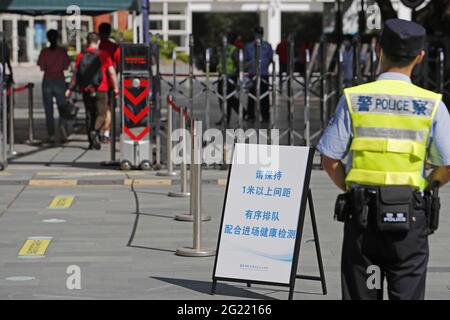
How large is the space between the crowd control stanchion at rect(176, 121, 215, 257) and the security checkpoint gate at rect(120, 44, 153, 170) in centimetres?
583

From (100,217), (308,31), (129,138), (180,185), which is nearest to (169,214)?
(100,217)

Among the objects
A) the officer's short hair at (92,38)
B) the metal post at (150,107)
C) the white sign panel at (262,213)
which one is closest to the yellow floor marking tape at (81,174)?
the metal post at (150,107)

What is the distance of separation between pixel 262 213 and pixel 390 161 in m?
2.58

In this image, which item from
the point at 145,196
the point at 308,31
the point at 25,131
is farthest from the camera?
the point at 308,31

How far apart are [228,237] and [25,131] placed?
15.6 meters

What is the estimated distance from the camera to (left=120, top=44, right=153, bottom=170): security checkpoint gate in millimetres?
15930

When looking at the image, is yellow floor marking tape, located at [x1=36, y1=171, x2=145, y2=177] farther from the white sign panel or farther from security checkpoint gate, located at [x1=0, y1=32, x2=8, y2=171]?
the white sign panel

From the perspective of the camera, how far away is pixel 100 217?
40.8 feet

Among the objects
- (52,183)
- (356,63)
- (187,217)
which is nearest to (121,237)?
(187,217)

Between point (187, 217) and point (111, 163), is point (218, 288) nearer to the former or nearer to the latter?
point (187, 217)

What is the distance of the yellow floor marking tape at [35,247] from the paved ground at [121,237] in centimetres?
6

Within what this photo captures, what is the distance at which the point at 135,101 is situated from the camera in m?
16.0

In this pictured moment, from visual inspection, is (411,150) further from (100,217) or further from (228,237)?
(100,217)

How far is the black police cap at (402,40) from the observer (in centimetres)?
570
